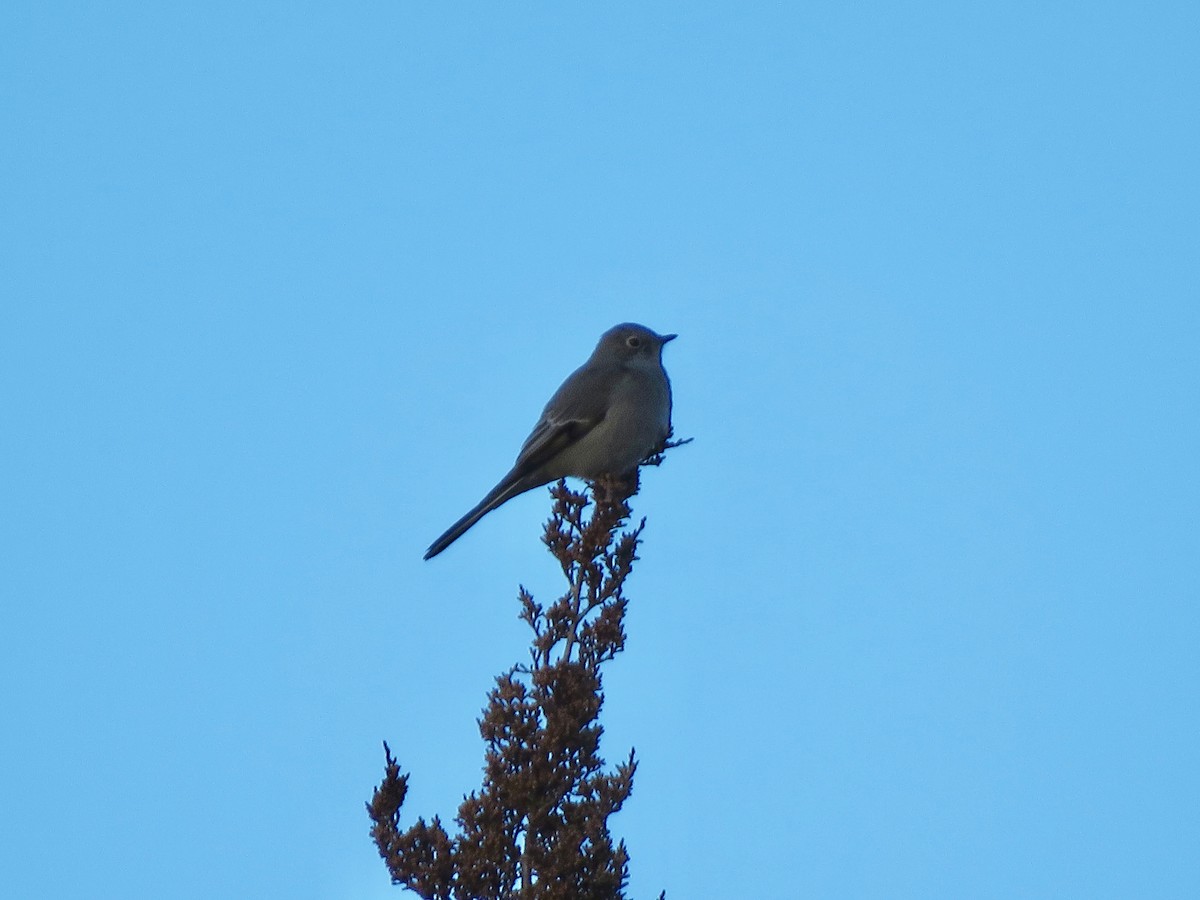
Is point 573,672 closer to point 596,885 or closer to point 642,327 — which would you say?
point 596,885

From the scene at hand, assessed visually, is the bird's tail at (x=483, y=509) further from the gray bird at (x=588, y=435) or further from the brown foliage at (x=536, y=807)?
the brown foliage at (x=536, y=807)

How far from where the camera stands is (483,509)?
32.6 ft

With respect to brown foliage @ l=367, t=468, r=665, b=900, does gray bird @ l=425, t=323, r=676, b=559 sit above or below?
above

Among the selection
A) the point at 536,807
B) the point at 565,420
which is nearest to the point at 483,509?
the point at 565,420

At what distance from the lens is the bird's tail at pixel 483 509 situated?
980 cm

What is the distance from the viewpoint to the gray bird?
395 inches

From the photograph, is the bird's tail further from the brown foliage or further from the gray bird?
the brown foliage

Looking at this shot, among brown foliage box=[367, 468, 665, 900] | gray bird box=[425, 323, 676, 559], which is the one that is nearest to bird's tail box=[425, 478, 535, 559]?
gray bird box=[425, 323, 676, 559]

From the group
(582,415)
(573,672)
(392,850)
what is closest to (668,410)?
(582,415)

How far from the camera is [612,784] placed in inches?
271

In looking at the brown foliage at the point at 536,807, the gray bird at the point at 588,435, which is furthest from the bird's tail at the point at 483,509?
the brown foliage at the point at 536,807

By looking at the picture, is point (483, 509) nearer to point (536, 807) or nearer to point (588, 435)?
point (588, 435)

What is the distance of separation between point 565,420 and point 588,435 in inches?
8.4

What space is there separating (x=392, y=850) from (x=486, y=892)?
0.52 m
